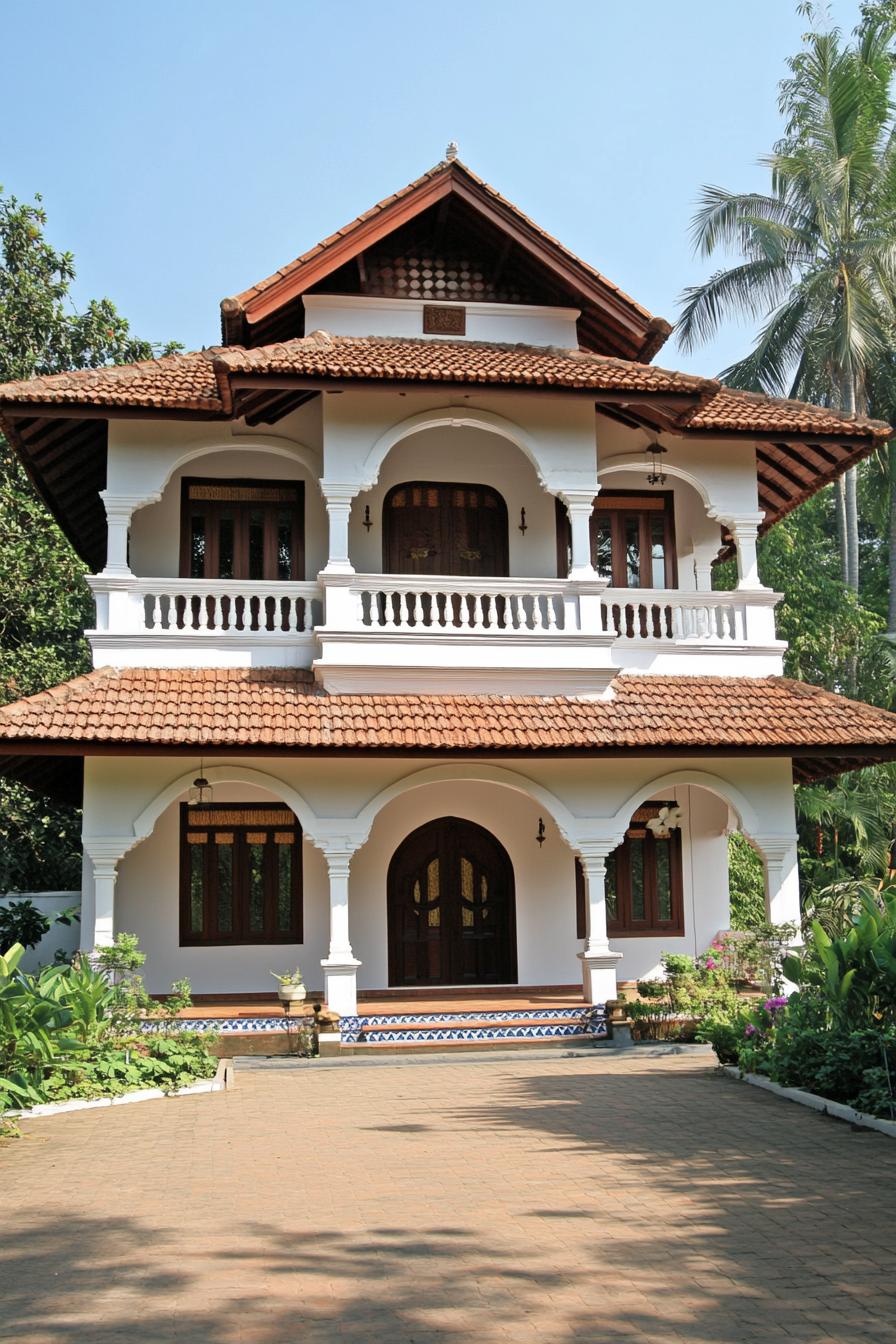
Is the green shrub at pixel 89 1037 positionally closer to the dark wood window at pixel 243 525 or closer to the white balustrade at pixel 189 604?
the white balustrade at pixel 189 604

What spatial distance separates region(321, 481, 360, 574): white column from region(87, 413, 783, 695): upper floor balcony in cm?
2

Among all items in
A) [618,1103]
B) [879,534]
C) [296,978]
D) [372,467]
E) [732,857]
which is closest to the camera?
[618,1103]

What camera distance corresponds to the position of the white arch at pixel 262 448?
16031mm

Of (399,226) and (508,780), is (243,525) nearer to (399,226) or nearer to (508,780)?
(399,226)

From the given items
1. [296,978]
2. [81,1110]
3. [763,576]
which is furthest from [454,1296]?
[763,576]

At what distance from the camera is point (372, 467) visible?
51.8ft

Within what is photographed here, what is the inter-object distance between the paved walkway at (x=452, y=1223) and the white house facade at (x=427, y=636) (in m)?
4.34

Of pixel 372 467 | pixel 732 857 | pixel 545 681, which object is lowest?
pixel 732 857

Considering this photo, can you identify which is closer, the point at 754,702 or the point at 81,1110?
the point at 81,1110

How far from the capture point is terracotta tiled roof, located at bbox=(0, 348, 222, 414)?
1503cm

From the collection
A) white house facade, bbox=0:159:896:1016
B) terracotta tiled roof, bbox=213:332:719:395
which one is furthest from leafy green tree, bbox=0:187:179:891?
terracotta tiled roof, bbox=213:332:719:395

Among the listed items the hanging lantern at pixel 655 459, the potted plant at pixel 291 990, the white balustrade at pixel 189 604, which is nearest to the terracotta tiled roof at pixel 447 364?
the hanging lantern at pixel 655 459

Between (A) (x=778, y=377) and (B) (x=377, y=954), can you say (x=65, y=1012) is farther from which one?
(A) (x=778, y=377)

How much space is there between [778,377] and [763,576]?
435 cm
